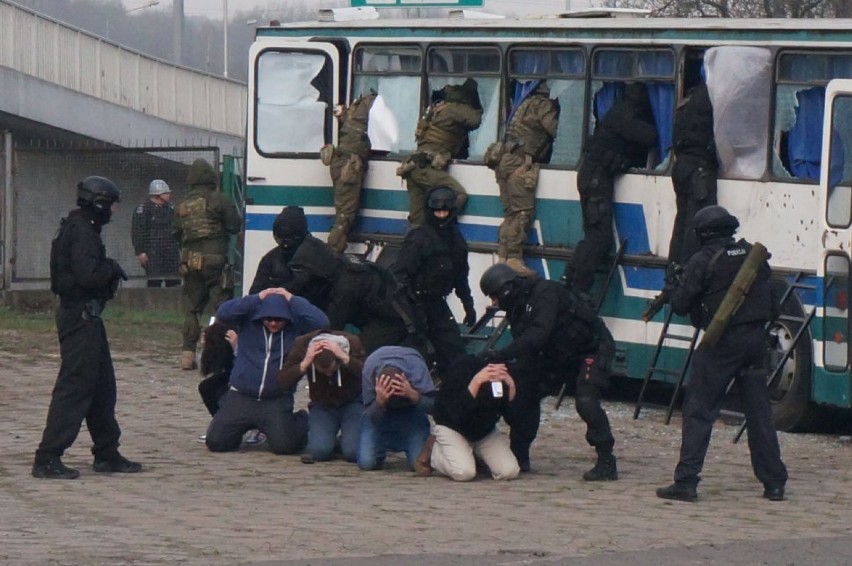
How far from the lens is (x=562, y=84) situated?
15.0m

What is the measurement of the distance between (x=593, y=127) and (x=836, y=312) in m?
2.88

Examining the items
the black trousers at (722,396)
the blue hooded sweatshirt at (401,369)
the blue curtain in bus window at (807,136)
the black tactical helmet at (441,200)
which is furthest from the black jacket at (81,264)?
the blue curtain in bus window at (807,136)

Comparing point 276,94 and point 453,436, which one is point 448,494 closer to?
point 453,436

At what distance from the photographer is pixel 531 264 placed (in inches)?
594

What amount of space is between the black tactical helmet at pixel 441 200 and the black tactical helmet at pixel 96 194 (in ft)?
10.0

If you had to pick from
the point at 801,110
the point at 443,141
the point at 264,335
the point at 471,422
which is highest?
the point at 801,110

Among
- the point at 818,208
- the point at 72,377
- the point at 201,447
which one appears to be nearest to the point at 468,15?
the point at 818,208

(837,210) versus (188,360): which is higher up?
(837,210)

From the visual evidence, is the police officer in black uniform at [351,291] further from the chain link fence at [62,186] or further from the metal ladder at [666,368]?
the chain link fence at [62,186]

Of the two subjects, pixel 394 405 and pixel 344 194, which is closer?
pixel 394 405

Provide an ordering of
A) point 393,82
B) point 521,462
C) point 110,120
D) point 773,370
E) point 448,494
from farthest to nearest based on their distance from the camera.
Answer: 1. point 110,120
2. point 393,82
3. point 773,370
4. point 521,462
5. point 448,494

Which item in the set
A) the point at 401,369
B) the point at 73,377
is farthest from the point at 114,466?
the point at 401,369

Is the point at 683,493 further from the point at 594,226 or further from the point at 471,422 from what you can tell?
the point at 594,226

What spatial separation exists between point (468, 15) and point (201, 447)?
5906 mm
